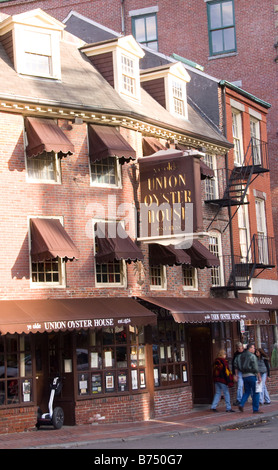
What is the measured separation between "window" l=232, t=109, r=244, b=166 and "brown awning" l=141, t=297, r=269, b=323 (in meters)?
5.58

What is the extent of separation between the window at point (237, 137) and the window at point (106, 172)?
315 inches

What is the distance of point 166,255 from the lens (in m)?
22.0

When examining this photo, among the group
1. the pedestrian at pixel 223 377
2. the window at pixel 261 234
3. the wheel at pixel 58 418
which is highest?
the window at pixel 261 234

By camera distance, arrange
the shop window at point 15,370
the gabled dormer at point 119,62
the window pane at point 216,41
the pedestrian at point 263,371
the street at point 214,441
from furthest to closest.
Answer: the window pane at point 216,41 → the gabled dormer at point 119,62 → the pedestrian at point 263,371 → the shop window at point 15,370 → the street at point 214,441

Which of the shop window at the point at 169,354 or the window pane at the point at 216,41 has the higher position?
the window pane at the point at 216,41

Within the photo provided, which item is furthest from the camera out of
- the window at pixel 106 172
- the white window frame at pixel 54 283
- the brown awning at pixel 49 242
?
the window at pixel 106 172

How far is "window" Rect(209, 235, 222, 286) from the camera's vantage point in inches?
1027

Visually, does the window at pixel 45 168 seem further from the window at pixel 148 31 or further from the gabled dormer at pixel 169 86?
the window at pixel 148 31

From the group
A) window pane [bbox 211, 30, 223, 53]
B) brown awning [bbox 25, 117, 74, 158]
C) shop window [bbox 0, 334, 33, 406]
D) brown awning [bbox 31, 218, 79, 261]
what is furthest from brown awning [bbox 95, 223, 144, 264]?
window pane [bbox 211, 30, 223, 53]

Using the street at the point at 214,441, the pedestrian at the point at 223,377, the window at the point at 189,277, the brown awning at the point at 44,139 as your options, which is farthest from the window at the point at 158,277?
the street at the point at 214,441

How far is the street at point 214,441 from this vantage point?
46.3 feet

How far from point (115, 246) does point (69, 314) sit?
2455 millimetres

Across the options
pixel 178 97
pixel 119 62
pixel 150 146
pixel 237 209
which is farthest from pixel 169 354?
pixel 119 62

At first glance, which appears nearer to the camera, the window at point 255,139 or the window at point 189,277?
the window at point 189,277
